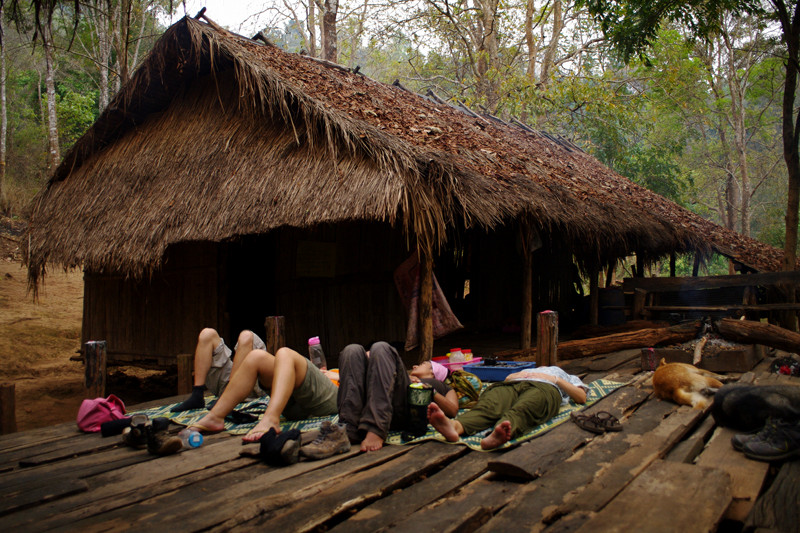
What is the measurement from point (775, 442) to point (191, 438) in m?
3.27

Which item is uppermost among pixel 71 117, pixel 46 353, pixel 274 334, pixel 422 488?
pixel 71 117

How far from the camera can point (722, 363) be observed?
6172mm

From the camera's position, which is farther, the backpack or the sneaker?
the backpack

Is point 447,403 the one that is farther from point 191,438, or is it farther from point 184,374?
point 184,374

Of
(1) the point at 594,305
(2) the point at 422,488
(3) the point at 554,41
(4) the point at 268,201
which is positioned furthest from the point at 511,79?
(2) the point at 422,488

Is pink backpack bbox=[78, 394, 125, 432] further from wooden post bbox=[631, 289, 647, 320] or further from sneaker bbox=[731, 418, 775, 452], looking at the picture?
wooden post bbox=[631, 289, 647, 320]

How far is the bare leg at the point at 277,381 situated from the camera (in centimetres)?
361

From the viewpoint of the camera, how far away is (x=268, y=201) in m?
6.30

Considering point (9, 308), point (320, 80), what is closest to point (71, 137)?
point (9, 308)

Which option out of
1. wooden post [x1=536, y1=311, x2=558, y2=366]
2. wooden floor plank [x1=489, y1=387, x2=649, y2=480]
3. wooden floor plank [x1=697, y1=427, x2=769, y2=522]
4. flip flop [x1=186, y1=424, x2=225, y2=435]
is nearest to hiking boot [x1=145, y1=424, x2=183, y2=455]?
flip flop [x1=186, y1=424, x2=225, y2=435]

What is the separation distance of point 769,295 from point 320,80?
7166mm

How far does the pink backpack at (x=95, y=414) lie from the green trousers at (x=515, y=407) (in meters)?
2.52

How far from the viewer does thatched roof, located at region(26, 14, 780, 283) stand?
5.89 m

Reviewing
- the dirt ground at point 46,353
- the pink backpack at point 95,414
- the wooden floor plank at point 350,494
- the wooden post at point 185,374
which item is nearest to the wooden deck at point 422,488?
the wooden floor plank at point 350,494
